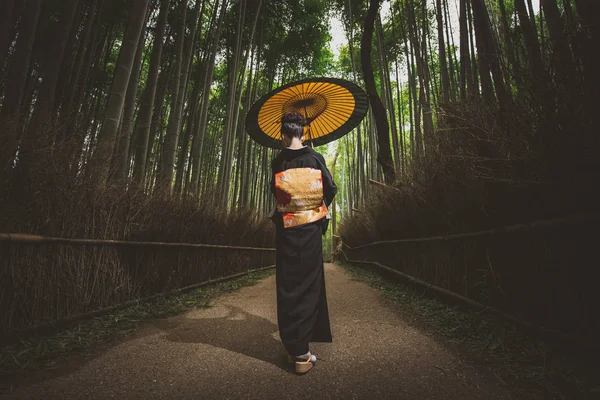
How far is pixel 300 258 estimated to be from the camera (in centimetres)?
160

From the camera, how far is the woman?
153 centimetres

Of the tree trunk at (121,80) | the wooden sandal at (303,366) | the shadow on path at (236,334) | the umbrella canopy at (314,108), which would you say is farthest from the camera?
the tree trunk at (121,80)

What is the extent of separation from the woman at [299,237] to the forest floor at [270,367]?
215 millimetres

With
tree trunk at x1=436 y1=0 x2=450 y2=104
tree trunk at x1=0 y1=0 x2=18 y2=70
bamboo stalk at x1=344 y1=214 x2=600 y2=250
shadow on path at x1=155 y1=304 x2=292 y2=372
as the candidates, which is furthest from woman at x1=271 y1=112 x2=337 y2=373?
tree trunk at x1=436 y1=0 x2=450 y2=104

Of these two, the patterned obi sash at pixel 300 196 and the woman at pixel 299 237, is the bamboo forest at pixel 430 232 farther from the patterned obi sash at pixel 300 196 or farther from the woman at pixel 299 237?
the patterned obi sash at pixel 300 196

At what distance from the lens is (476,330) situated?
1697 mm

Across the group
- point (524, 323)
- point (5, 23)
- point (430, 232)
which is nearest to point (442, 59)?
point (430, 232)

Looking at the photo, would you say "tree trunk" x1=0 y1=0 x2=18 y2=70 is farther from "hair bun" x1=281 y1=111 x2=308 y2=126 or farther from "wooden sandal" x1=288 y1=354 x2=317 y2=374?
"wooden sandal" x1=288 y1=354 x2=317 y2=374

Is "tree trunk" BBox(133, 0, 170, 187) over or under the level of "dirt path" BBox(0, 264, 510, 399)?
over

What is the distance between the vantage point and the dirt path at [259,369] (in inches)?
45.3

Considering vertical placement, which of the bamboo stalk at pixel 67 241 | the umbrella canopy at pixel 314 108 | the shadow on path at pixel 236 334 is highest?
the umbrella canopy at pixel 314 108

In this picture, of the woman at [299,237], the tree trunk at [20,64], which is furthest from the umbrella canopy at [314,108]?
the tree trunk at [20,64]

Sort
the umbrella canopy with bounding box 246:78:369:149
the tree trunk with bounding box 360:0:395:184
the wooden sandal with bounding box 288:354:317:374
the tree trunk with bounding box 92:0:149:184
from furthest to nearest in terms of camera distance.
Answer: the tree trunk with bounding box 360:0:395:184, the tree trunk with bounding box 92:0:149:184, the umbrella canopy with bounding box 246:78:369:149, the wooden sandal with bounding box 288:354:317:374

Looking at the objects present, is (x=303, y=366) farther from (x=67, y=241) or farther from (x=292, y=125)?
(x=67, y=241)
